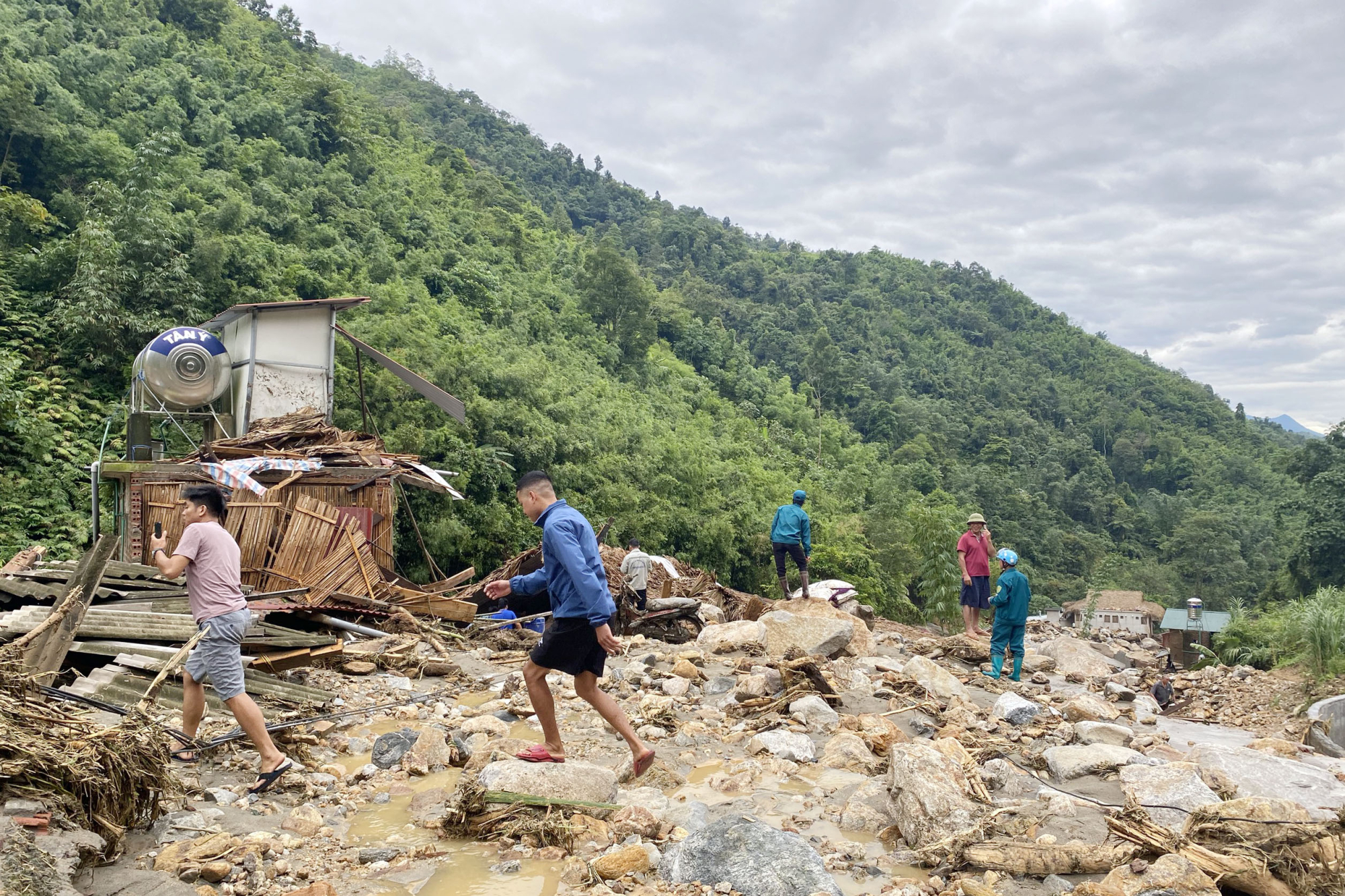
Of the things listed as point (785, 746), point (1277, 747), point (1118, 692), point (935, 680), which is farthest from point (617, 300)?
point (785, 746)

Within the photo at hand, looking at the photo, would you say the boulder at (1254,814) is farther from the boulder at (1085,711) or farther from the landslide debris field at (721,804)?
the boulder at (1085,711)

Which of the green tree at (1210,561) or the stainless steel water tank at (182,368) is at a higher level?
the stainless steel water tank at (182,368)

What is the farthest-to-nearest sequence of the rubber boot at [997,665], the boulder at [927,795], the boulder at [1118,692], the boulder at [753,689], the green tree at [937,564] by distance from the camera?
the green tree at [937,564] → the boulder at [1118,692] → the rubber boot at [997,665] → the boulder at [753,689] → the boulder at [927,795]

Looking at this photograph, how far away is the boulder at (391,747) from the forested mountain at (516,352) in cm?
934

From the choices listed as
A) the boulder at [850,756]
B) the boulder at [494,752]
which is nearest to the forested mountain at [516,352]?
the boulder at [494,752]

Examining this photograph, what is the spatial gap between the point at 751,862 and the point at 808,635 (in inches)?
219

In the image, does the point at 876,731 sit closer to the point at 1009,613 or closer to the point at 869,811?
the point at 869,811

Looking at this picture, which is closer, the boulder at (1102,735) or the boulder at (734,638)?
the boulder at (1102,735)

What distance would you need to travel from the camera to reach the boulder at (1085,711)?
289 inches

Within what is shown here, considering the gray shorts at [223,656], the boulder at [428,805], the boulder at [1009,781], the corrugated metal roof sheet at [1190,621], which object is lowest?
the corrugated metal roof sheet at [1190,621]

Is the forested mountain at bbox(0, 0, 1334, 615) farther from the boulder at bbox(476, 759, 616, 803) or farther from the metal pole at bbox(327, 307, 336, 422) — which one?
the boulder at bbox(476, 759, 616, 803)

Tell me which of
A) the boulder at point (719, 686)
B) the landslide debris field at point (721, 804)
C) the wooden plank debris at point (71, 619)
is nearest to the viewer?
the landslide debris field at point (721, 804)

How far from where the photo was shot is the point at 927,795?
14.2ft

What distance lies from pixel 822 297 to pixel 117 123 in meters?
57.5
